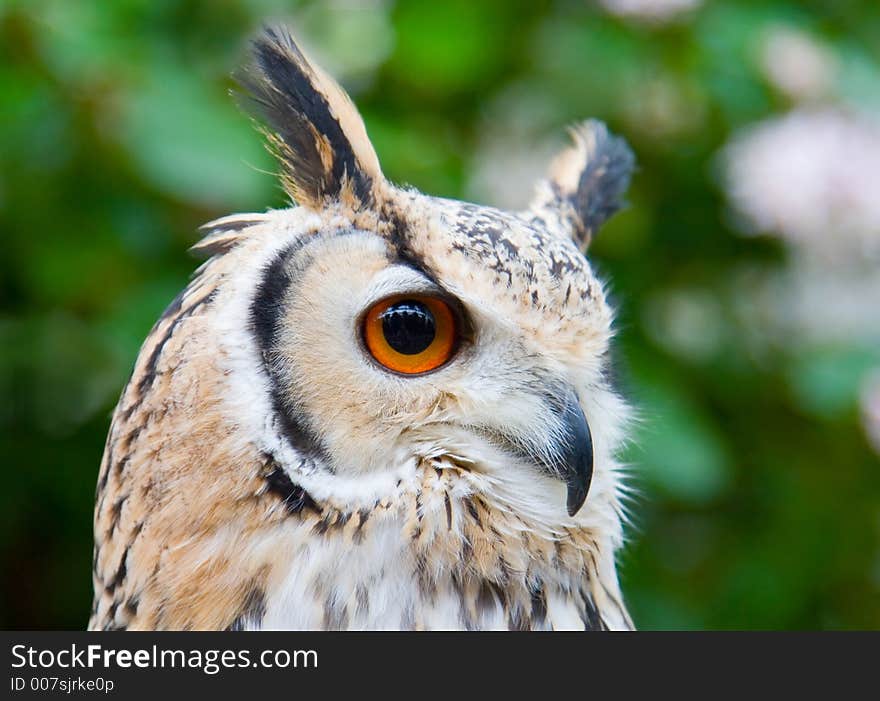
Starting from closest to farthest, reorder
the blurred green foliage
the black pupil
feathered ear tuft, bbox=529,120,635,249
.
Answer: the black pupil, feathered ear tuft, bbox=529,120,635,249, the blurred green foliage

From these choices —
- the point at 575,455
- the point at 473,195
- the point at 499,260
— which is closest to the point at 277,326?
the point at 499,260

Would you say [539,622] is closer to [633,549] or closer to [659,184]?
[633,549]

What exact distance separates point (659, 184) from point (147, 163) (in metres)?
1.15

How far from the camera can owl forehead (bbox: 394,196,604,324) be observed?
114cm

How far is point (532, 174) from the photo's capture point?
250 cm

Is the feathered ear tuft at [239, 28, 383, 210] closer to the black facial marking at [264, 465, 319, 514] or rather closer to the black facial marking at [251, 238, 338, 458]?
the black facial marking at [251, 238, 338, 458]

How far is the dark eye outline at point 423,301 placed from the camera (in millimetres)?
1127

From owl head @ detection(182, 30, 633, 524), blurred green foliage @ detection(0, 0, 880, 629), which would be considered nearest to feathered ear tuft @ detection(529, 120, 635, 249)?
owl head @ detection(182, 30, 633, 524)

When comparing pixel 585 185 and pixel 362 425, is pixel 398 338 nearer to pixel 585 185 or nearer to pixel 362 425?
pixel 362 425

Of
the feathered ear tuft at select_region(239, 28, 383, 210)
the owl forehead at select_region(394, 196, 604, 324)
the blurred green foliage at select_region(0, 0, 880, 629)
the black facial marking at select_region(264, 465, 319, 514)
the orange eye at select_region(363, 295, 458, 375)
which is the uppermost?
the blurred green foliage at select_region(0, 0, 880, 629)

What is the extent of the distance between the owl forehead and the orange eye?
1.4 inches

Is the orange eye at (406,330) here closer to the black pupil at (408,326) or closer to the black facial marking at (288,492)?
the black pupil at (408,326)

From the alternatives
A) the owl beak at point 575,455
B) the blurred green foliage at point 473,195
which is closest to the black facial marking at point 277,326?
the owl beak at point 575,455

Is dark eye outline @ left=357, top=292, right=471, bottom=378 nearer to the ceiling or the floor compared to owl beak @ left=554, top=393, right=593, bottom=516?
nearer to the ceiling
